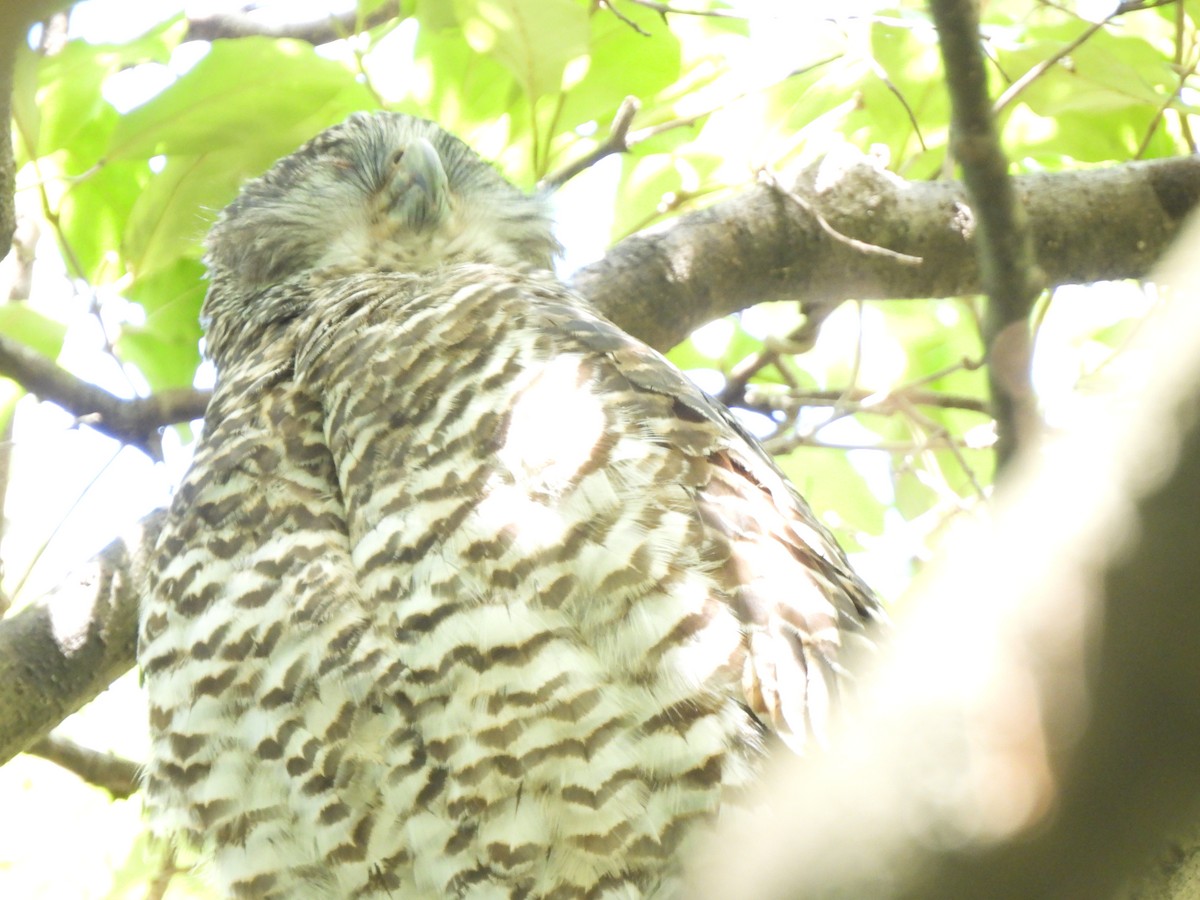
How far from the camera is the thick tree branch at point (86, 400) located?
121 inches

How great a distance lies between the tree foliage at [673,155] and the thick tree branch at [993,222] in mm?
1618

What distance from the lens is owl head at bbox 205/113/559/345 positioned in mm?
3727

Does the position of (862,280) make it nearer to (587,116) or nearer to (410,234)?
(587,116)

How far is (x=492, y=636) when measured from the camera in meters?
2.34

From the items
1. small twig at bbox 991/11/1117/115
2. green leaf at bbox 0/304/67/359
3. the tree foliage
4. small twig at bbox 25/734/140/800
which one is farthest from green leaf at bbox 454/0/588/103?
small twig at bbox 25/734/140/800

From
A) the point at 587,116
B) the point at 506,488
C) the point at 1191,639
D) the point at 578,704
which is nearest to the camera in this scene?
the point at 1191,639

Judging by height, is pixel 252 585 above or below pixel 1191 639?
below

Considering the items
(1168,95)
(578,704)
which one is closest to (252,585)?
(578,704)

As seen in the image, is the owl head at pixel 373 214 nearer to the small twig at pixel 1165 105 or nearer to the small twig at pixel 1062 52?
the small twig at pixel 1062 52

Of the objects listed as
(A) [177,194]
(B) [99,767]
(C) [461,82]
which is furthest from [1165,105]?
(B) [99,767]

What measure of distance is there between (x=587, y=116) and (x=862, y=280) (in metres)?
0.85

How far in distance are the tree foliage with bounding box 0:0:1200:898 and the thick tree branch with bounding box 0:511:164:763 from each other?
1.15ft

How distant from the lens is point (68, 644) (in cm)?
282

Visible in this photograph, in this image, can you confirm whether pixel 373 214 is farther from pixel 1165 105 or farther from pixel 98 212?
pixel 1165 105
